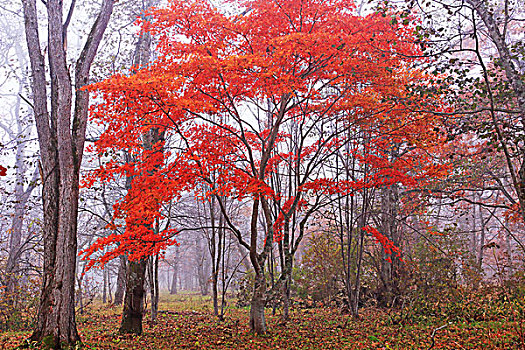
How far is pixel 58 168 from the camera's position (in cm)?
732

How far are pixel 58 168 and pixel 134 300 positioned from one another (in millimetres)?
3411

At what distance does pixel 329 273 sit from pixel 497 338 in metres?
7.26

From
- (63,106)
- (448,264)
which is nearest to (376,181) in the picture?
(448,264)

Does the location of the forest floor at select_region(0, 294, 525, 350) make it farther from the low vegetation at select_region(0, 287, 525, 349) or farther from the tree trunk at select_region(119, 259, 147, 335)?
the tree trunk at select_region(119, 259, 147, 335)

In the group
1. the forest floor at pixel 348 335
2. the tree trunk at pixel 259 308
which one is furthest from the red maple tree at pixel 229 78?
the forest floor at pixel 348 335

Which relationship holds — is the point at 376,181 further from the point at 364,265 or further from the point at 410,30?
the point at 364,265

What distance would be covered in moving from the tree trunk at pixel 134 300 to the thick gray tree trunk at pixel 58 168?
5.88ft

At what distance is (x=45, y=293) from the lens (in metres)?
6.79

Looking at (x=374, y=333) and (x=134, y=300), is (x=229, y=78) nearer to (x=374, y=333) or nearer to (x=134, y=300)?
(x=134, y=300)

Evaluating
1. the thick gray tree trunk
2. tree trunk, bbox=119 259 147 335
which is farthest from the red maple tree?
tree trunk, bbox=119 259 147 335

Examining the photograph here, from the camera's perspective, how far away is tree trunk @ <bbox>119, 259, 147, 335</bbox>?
861cm

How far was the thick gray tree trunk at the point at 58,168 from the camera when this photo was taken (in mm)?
6750

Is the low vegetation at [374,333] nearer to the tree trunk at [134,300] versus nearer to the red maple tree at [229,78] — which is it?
the tree trunk at [134,300]

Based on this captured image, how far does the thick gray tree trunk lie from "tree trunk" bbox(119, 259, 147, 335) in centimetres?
179
